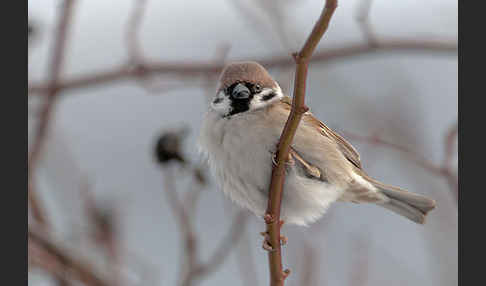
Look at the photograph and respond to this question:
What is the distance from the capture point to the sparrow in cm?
201

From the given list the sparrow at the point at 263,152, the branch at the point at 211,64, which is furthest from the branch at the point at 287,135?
the branch at the point at 211,64

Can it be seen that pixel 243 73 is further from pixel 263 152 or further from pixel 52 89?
pixel 52 89

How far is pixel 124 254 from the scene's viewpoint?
286 cm

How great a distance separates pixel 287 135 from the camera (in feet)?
4.67

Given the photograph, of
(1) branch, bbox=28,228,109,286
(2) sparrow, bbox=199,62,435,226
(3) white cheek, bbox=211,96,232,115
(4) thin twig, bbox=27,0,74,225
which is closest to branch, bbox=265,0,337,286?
(2) sparrow, bbox=199,62,435,226

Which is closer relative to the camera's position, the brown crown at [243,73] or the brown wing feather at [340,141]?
the brown crown at [243,73]

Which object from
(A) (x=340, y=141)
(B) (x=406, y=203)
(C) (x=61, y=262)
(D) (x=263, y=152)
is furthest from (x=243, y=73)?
(C) (x=61, y=262)

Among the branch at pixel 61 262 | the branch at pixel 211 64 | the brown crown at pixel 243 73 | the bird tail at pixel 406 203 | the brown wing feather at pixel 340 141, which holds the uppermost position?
the branch at pixel 211 64

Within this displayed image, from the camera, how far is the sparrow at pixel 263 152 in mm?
2014

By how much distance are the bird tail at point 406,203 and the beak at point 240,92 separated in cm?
67

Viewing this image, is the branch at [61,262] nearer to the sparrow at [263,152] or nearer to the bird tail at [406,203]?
the sparrow at [263,152]

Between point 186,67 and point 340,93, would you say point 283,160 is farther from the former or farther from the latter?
point 340,93

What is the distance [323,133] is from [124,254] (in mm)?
1240

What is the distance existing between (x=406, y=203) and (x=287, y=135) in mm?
1115
